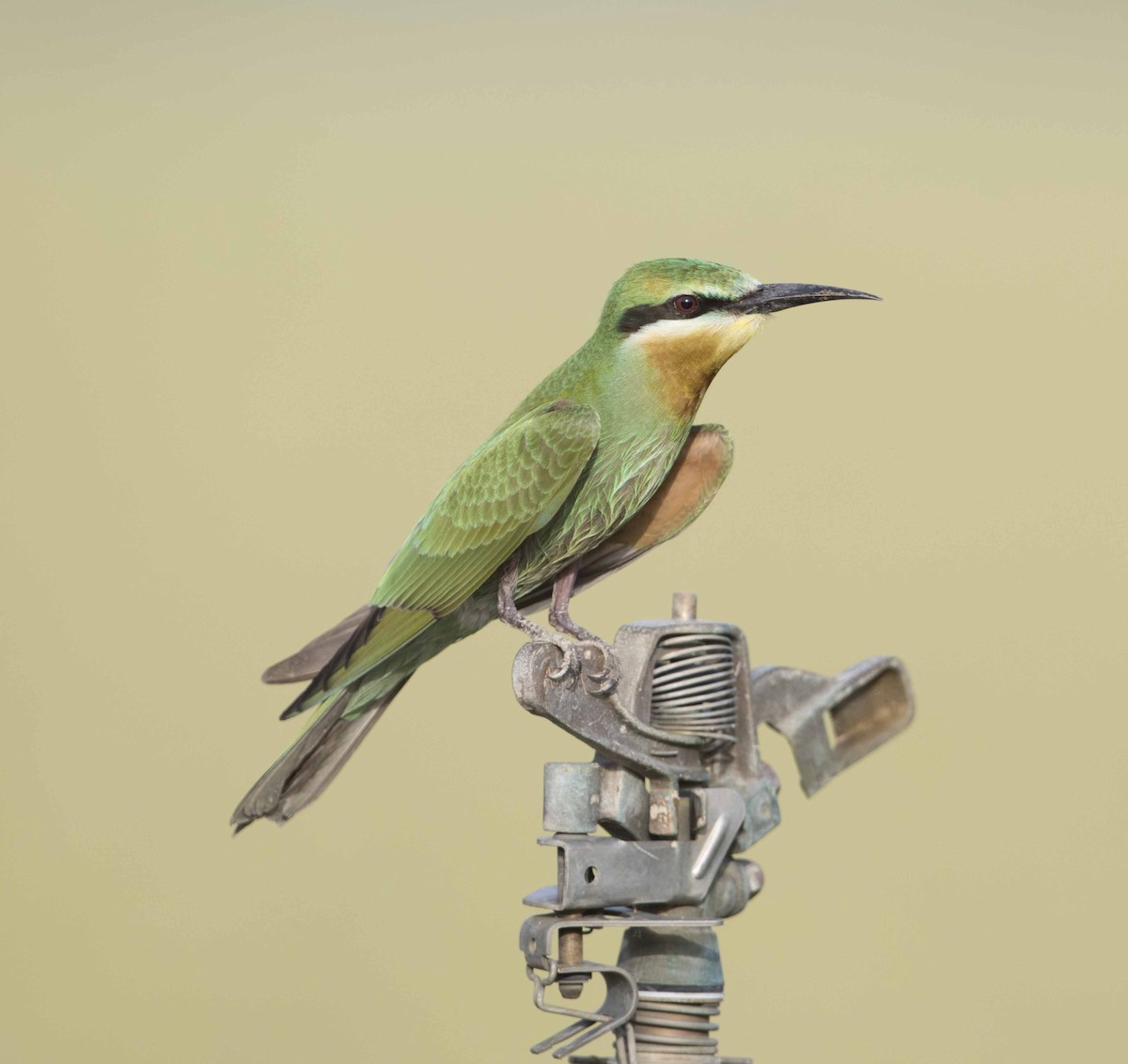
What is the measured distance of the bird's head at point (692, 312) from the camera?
6.00 ft

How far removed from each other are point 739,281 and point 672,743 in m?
0.70

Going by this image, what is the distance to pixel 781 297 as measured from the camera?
1.81 meters

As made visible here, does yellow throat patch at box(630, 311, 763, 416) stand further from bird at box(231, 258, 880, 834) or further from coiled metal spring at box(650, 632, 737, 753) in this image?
coiled metal spring at box(650, 632, 737, 753)

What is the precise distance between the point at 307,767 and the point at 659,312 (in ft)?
2.50

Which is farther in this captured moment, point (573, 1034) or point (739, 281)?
point (739, 281)

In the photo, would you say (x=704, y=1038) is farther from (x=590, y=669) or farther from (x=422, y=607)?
(x=422, y=607)

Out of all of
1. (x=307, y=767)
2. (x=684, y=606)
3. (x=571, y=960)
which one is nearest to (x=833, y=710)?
(x=684, y=606)

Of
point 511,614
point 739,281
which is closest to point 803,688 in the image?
point 511,614

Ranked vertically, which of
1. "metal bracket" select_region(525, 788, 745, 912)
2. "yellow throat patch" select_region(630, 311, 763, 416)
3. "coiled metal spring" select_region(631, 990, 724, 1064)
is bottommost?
"coiled metal spring" select_region(631, 990, 724, 1064)

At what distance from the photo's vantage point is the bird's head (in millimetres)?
1829

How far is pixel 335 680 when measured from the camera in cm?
175

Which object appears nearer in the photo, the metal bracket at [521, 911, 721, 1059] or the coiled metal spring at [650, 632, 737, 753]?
the metal bracket at [521, 911, 721, 1059]

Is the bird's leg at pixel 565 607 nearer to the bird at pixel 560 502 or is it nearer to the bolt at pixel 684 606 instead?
the bird at pixel 560 502

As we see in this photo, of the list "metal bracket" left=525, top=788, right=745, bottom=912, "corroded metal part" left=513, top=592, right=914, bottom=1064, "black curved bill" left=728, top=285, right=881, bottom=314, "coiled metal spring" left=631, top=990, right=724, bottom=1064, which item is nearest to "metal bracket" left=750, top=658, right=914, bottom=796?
"corroded metal part" left=513, top=592, right=914, bottom=1064
